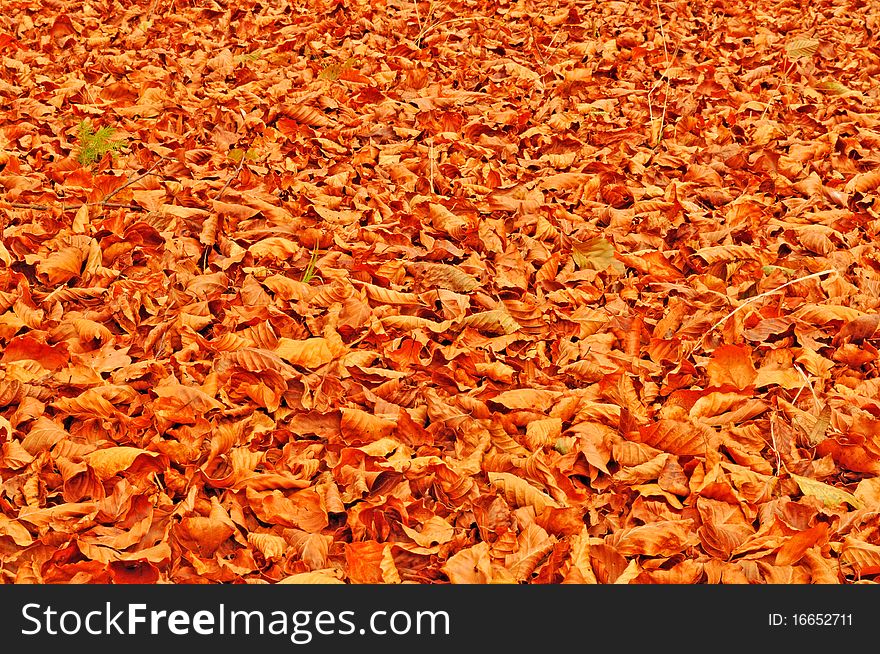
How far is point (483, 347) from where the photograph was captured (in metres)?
2.67

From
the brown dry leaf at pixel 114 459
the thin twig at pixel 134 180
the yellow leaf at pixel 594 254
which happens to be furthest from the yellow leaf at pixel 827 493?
the thin twig at pixel 134 180

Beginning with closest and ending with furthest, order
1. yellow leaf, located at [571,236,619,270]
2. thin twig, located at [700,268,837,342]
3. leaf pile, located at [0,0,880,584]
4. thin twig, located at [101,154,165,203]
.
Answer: leaf pile, located at [0,0,880,584], thin twig, located at [700,268,837,342], yellow leaf, located at [571,236,619,270], thin twig, located at [101,154,165,203]

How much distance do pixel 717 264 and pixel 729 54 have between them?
2227 mm

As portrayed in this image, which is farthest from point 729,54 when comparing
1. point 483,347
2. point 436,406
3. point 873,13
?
point 436,406

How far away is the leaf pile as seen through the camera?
81.2 inches

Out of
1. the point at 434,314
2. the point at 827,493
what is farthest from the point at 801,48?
the point at 827,493

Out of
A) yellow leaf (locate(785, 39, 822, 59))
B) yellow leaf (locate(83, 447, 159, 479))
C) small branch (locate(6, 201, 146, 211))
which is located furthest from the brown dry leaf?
yellow leaf (locate(785, 39, 822, 59))

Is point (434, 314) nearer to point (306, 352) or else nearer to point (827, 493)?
point (306, 352)

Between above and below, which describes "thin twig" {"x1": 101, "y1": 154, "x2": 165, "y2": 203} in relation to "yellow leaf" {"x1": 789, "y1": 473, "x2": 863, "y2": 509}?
above

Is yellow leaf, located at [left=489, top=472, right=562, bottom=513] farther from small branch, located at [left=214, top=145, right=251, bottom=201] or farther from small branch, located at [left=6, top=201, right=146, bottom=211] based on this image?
small branch, located at [left=6, top=201, right=146, bottom=211]

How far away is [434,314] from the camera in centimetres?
279

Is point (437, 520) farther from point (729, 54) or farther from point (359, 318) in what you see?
point (729, 54)

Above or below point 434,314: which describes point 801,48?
above

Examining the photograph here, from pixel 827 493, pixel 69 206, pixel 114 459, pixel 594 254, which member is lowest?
pixel 827 493
